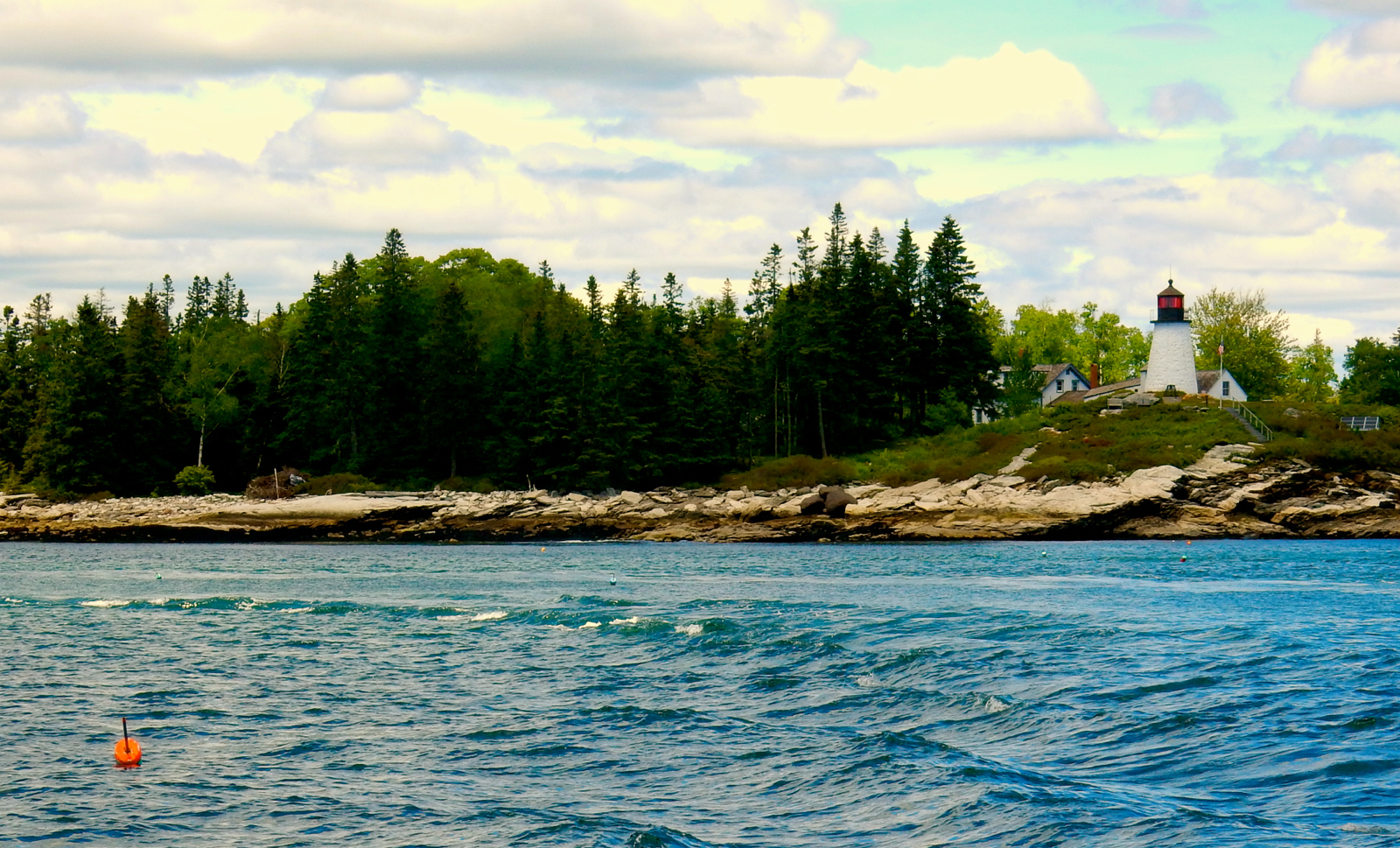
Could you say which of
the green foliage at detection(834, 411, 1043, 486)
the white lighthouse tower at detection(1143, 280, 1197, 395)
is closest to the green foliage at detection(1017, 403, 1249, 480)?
the green foliage at detection(834, 411, 1043, 486)

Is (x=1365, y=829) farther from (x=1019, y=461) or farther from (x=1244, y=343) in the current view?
(x=1244, y=343)

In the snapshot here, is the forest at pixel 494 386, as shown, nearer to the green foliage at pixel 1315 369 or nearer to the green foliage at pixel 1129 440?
the green foliage at pixel 1129 440

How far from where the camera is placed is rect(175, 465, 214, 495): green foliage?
88.1 m

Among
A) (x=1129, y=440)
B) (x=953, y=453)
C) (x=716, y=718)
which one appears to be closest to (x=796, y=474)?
(x=953, y=453)

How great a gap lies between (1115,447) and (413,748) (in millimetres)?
63961

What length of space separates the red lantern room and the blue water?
196 ft

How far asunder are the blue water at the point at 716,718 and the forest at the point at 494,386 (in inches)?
1987

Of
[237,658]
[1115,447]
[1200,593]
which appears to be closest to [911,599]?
[1200,593]

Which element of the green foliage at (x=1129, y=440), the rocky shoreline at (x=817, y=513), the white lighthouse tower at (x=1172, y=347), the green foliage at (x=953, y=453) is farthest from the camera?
the white lighthouse tower at (x=1172, y=347)

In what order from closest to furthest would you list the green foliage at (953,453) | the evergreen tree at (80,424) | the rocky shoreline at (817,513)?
the rocky shoreline at (817,513)
the green foliage at (953,453)
the evergreen tree at (80,424)

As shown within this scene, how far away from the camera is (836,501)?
240ft

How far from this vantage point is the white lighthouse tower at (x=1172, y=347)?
94006mm

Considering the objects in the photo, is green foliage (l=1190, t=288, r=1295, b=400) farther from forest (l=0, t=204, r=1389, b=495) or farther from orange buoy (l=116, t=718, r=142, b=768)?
orange buoy (l=116, t=718, r=142, b=768)

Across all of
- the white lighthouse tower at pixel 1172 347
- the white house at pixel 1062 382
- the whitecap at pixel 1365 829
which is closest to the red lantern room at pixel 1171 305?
the white lighthouse tower at pixel 1172 347
